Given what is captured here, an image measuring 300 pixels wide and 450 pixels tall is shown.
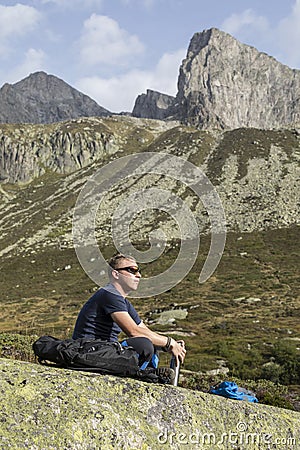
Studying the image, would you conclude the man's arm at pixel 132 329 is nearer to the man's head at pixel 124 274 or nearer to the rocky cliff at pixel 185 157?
the man's head at pixel 124 274

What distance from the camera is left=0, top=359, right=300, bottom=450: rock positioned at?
402 centimetres

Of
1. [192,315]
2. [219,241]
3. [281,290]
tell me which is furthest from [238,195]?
[192,315]

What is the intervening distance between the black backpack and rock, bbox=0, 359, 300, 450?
135 millimetres

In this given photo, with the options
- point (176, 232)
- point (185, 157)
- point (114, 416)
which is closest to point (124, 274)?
point (114, 416)

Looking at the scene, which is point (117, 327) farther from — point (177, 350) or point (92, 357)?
point (92, 357)

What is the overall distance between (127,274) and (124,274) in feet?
0.14

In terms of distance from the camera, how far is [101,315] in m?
5.88

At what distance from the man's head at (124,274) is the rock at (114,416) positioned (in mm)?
1546

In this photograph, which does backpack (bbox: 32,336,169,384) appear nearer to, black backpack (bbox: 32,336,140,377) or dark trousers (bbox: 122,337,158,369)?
black backpack (bbox: 32,336,140,377)

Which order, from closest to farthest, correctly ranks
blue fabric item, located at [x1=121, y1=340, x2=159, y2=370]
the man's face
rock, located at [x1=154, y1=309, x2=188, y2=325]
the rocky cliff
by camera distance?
1. blue fabric item, located at [x1=121, y1=340, x2=159, y2=370]
2. the man's face
3. rock, located at [x1=154, y1=309, x2=188, y2=325]
4. the rocky cliff

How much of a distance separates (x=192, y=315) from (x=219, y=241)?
31748 millimetres

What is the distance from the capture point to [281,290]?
4544cm

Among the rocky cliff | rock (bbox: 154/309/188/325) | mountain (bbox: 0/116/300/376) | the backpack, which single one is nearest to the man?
the backpack

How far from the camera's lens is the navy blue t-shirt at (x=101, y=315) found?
581cm
